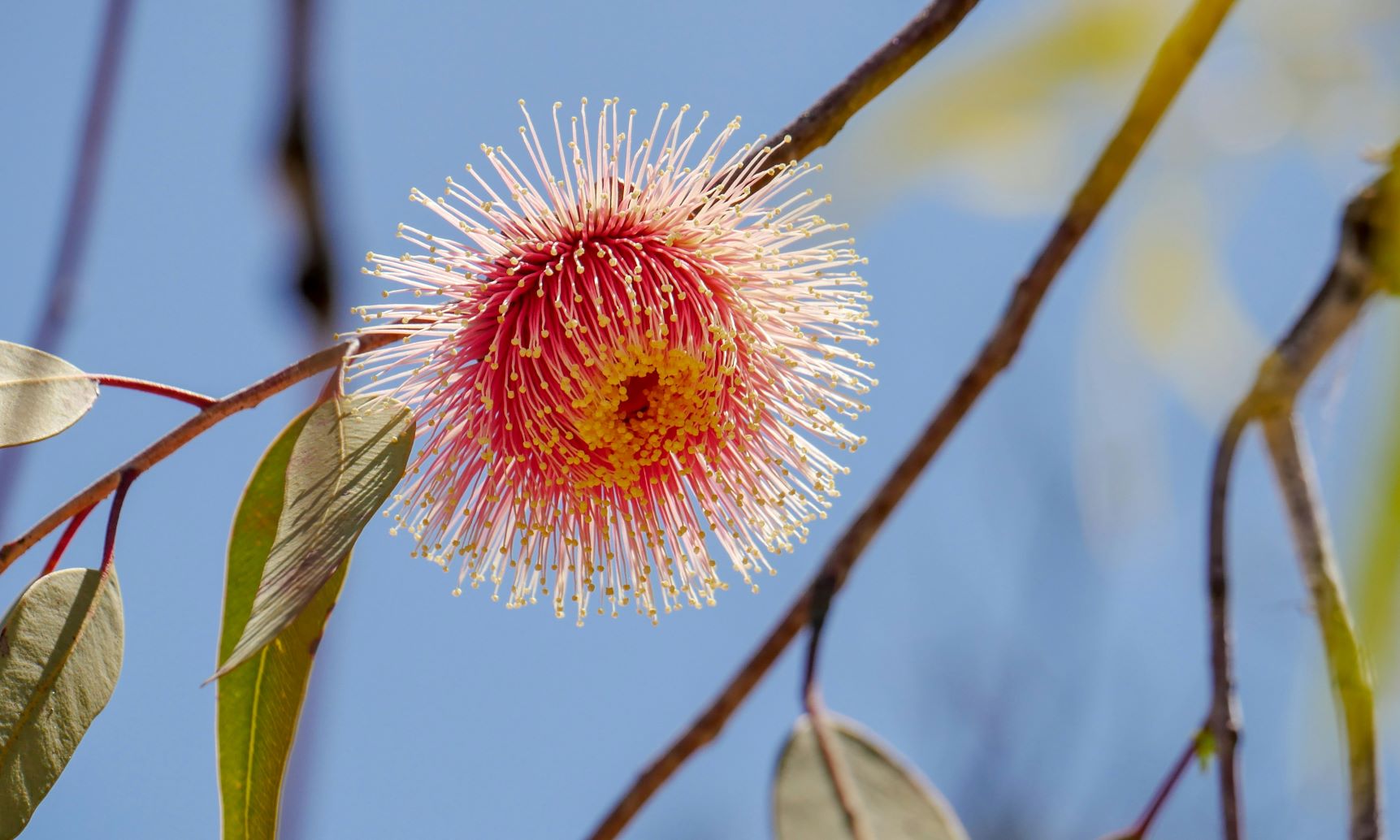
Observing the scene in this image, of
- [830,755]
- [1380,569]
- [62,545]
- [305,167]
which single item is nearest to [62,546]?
[62,545]

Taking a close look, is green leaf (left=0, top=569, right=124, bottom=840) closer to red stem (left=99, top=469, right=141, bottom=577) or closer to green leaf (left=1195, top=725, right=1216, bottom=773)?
red stem (left=99, top=469, right=141, bottom=577)

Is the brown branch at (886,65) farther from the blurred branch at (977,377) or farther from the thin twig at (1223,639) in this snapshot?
the thin twig at (1223,639)

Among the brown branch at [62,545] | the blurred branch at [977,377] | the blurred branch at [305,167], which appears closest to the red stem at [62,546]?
the brown branch at [62,545]

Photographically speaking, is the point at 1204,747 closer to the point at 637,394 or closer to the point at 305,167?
the point at 637,394

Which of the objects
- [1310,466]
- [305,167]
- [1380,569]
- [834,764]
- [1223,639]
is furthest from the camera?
[1310,466]

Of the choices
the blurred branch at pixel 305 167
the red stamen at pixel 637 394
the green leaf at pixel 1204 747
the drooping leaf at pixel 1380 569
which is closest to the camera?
the drooping leaf at pixel 1380 569
